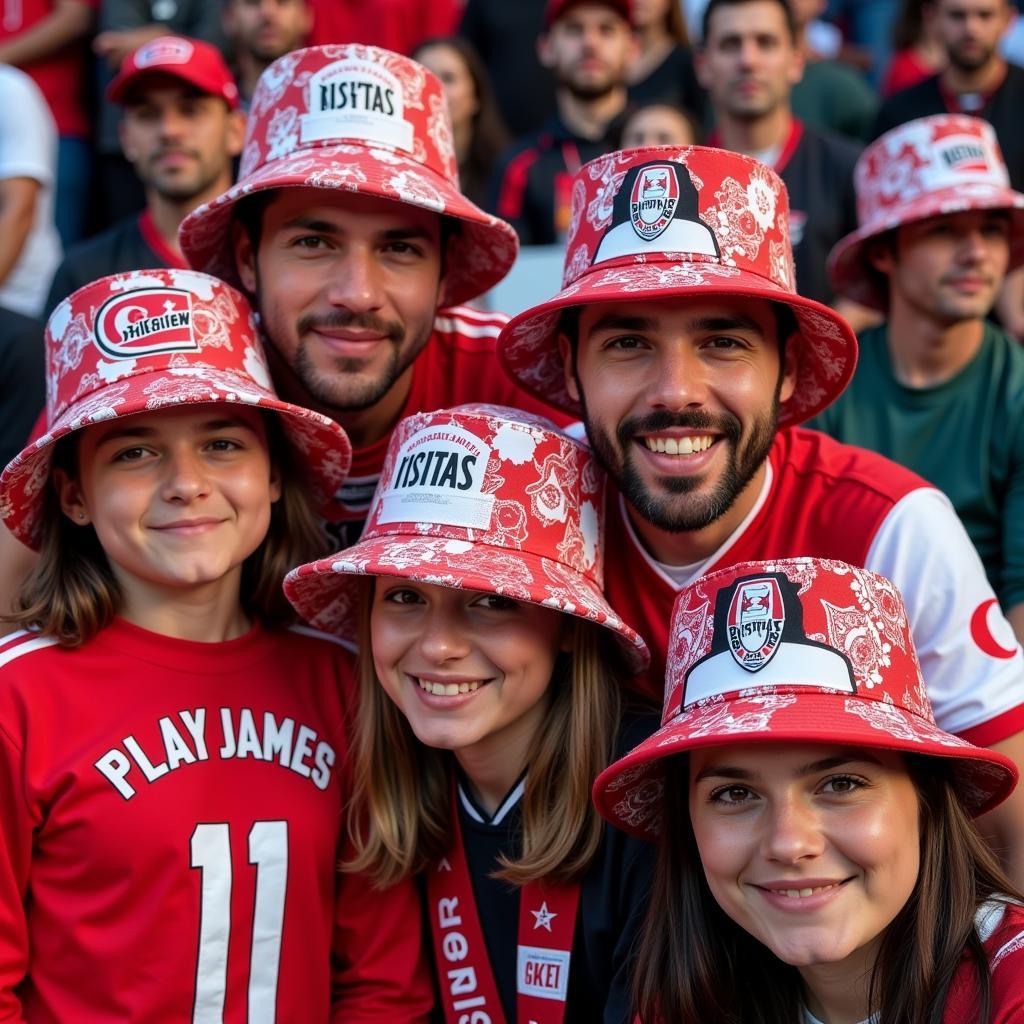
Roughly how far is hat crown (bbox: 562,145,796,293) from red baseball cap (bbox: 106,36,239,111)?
3.01 meters

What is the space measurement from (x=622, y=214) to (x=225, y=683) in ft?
4.31

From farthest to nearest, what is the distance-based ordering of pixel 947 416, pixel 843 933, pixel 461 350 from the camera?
pixel 947 416 → pixel 461 350 → pixel 843 933

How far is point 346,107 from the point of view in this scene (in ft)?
12.3

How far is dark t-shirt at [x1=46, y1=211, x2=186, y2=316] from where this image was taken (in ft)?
18.2

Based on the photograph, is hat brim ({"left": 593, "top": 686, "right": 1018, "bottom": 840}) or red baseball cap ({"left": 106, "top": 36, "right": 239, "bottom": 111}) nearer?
hat brim ({"left": 593, "top": 686, "right": 1018, "bottom": 840})

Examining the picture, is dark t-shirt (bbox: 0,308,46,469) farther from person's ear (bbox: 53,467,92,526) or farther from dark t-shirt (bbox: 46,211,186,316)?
person's ear (bbox: 53,467,92,526)

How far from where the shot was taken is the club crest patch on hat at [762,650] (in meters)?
2.57

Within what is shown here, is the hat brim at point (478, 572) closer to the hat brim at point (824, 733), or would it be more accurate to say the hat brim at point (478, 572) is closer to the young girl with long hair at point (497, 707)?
the young girl with long hair at point (497, 707)

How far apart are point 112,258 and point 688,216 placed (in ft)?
10.0

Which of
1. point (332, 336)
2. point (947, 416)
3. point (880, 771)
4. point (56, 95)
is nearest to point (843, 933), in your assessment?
point (880, 771)

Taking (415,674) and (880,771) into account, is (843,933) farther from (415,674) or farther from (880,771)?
(415,674)

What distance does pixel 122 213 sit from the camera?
7.46 meters

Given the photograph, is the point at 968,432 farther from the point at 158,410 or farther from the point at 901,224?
the point at 158,410

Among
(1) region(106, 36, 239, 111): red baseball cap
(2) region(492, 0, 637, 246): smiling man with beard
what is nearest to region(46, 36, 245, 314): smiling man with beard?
(1) region(106, 36, 239, 111): red baseball cap
